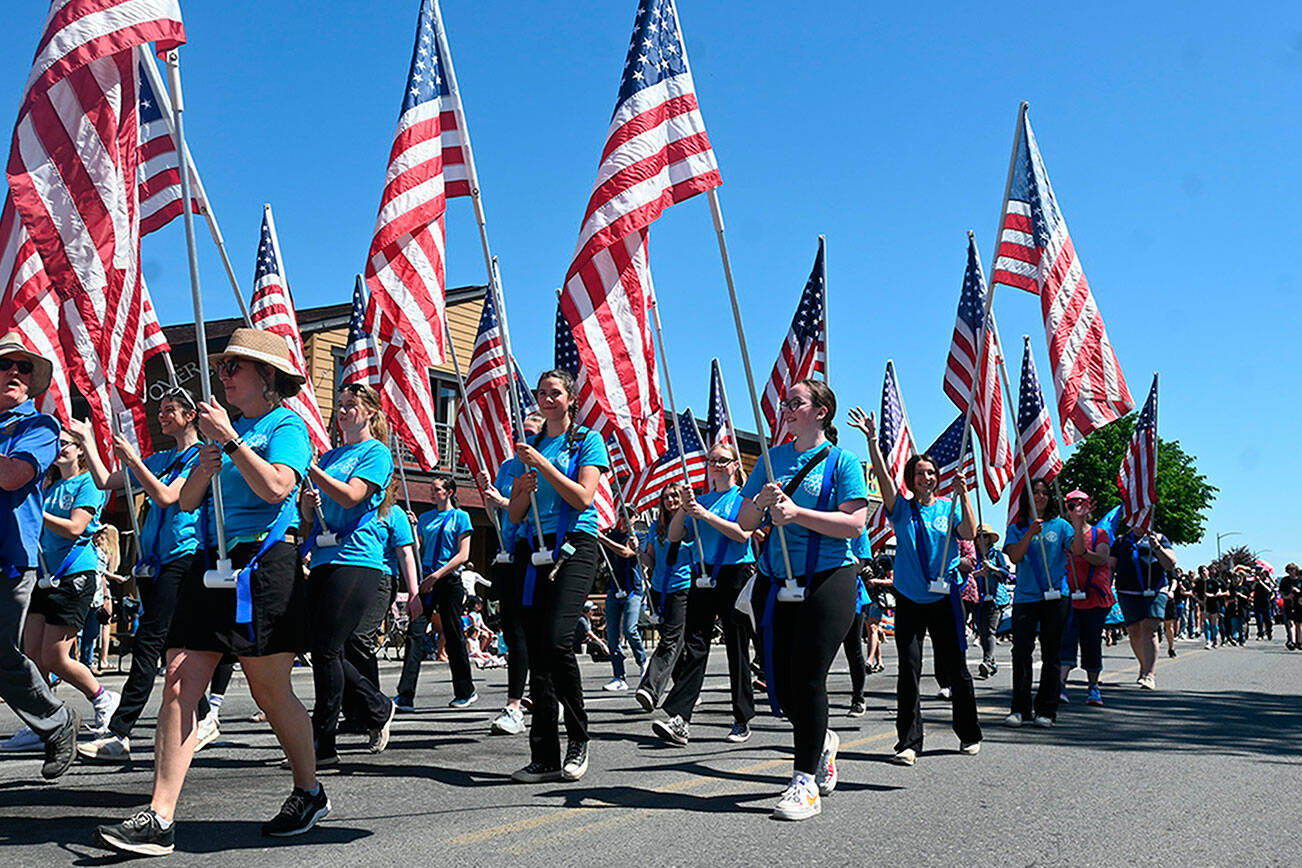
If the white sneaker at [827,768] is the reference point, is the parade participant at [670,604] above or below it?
above

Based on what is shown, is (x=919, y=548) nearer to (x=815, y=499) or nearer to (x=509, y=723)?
(x=815, y=499)

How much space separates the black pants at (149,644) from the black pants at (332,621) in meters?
1.08

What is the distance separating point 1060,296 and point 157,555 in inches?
291

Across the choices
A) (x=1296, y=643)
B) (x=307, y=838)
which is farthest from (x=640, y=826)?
(x=1296, y=643)

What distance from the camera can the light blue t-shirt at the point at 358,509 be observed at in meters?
6.48

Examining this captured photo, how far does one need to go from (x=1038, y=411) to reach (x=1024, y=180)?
518 centimetres

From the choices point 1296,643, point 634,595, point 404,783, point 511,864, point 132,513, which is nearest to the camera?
point 511,864

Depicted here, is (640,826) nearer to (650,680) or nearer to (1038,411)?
(650,680)

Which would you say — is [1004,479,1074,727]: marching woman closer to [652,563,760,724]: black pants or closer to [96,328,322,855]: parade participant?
[652,563,760,724]: black pants

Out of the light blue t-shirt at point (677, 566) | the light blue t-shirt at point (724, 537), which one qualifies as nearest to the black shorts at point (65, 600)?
the light blue t-shirt at point (724, 537)

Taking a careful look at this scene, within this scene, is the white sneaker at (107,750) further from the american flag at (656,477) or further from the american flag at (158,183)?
the american flag at (656,477)

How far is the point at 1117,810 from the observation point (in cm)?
624

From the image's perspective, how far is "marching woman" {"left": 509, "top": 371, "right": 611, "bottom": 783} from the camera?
655 cm

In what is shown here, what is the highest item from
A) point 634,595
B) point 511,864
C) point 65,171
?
point 65,171
